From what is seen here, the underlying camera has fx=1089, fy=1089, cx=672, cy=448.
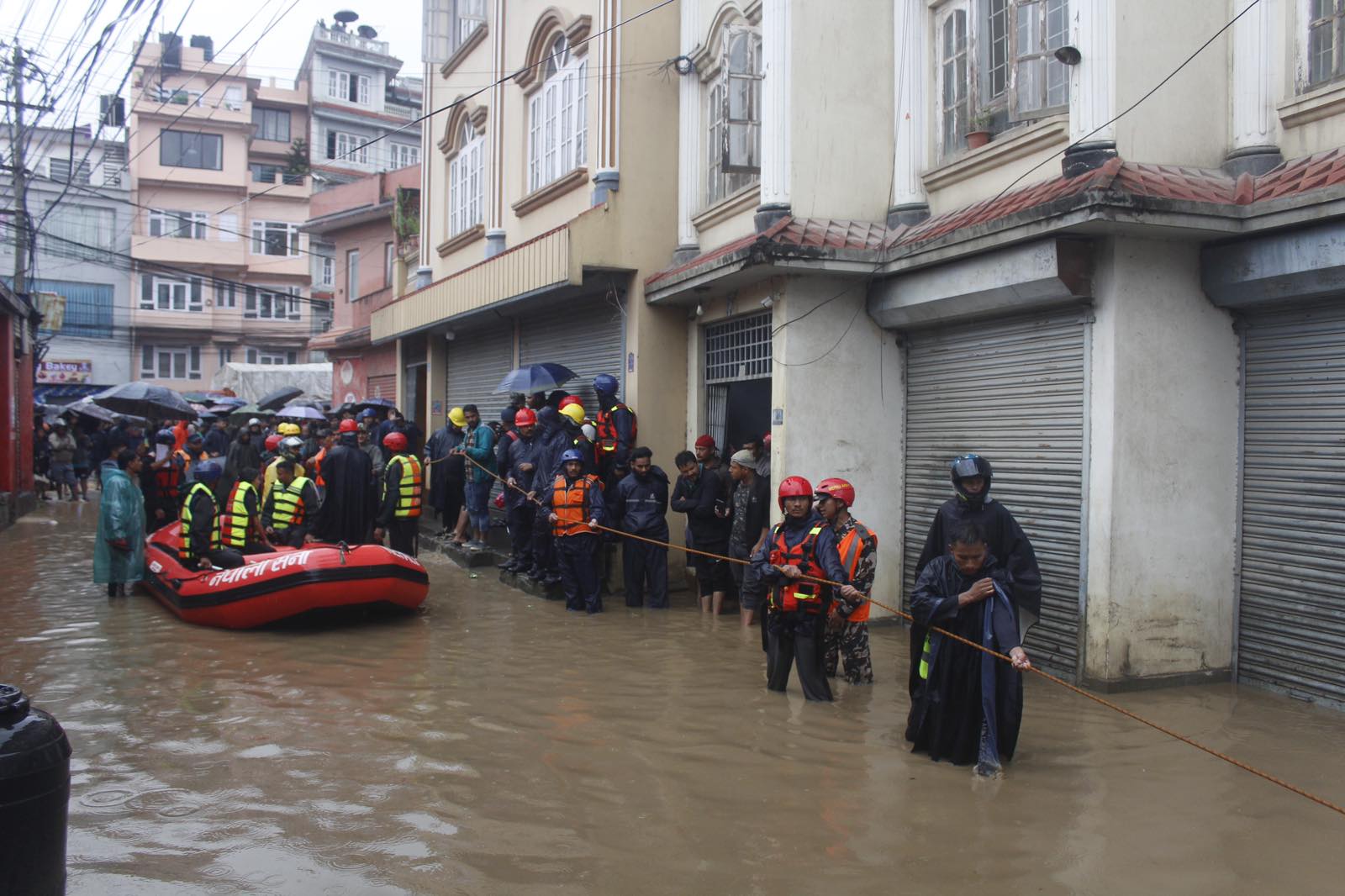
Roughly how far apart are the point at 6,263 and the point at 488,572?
125 ft

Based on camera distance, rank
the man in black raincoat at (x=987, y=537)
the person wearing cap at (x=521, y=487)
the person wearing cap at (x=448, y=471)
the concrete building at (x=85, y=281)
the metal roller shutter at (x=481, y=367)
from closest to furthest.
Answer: the man in black raincoat at (x=987, y=537), the person wearing cap at (x=521, y=487), the person wearing cap at (x=448, y=471), the metal roller shutter at (x=481, y=367), the concrete building at (x=85, y=281)

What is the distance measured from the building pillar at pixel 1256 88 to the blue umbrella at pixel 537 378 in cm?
866

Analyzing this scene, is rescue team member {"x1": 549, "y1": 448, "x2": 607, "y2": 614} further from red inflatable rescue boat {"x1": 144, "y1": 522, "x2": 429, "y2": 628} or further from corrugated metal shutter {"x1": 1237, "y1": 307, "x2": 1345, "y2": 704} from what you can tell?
corrugated metal shutter {"x1": 1237, "y1": 307, "x2": 1345, "y2": 704}

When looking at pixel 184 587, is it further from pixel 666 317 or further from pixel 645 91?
pixel 645 91

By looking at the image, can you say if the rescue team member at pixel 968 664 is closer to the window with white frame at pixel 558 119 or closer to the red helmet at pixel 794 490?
the red helmet at pixel 794 490

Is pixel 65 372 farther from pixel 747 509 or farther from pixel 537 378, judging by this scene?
pixel 747 509

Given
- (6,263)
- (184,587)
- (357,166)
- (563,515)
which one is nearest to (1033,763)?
(563,515)

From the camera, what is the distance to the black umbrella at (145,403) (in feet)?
73.9

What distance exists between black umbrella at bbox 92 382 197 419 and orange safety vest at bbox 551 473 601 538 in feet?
48.9

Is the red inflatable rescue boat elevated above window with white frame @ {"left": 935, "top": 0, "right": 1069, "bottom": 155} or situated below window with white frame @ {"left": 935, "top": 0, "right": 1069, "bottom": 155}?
below

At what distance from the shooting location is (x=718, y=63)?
12641 mm

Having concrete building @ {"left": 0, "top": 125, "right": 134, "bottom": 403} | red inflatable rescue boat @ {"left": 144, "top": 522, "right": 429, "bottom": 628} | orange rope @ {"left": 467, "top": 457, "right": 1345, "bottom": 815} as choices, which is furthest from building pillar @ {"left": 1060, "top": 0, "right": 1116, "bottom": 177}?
concrete building @ {"left": 0, "top": 125, "right": 134, "bottom": 403}

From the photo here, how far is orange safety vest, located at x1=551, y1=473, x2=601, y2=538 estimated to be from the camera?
437 inches

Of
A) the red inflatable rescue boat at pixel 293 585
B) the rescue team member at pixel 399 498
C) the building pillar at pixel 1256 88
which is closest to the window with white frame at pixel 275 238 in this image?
the rescue team member at pixel 399 498
